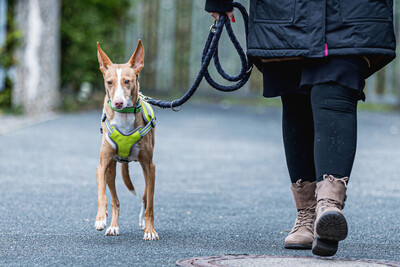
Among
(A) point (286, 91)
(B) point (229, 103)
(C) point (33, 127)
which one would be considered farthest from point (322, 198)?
(B) point (229, 103)

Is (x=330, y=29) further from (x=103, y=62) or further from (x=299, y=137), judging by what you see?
(x=103, y=62)

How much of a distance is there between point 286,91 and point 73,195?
2594mm

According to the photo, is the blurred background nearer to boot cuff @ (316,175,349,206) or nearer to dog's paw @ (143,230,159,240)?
dog's paw @ (143,230,159,240)

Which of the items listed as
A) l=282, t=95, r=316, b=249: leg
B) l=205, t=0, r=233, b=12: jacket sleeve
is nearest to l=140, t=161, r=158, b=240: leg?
l=282, t=95, r=316, b=249: leg

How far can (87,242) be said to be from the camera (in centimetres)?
418

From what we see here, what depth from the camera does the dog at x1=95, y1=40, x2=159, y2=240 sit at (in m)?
4.29

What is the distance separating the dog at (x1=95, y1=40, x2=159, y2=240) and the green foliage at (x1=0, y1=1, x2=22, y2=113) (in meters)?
9.88

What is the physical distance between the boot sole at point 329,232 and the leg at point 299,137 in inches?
29.6

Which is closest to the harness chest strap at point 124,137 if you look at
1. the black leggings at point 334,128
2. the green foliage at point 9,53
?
the black leggings at point 334,128

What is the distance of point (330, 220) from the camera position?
3.45m

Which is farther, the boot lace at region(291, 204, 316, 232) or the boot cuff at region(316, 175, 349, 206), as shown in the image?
the boot lace at region(291, 204, 316, 232)

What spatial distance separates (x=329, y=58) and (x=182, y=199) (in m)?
2.59

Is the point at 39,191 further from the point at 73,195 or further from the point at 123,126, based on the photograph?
the point at 123,126

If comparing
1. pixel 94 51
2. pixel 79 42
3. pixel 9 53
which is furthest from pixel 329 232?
pixel 94 51
